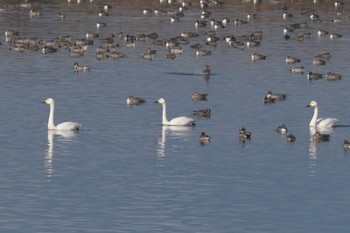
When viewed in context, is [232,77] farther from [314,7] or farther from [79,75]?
[314,7]

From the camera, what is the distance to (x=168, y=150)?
57.2 m

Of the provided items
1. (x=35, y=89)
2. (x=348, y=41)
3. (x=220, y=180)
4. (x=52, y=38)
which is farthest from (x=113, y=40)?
(x=220, y=180)

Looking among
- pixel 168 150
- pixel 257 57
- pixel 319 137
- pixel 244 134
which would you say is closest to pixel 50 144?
pixel 168 150

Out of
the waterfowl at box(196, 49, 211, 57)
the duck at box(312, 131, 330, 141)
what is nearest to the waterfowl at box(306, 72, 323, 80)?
the waterfowl at box(196, 49, 211, 57)

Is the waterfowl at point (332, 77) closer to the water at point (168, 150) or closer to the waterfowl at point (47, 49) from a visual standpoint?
the water at point (168, 150)

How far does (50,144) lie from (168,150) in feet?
17.4

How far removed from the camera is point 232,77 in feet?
276

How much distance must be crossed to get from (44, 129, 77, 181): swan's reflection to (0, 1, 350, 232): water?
41mm

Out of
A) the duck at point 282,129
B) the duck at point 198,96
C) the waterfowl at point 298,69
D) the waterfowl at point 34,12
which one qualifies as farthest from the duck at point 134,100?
the waterfowl at point 34,12

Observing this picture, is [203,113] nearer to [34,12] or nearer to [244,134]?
[244,134]

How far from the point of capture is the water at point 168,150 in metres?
44.8

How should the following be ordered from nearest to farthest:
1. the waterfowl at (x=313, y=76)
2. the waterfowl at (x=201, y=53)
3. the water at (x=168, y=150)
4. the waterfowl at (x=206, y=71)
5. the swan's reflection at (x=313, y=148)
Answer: the water at (x=168, y=150) → the swan's reflection at (x=313, y=148) → the waterfowl at (x=313, y=76) → the waterfowl at (x=206, y=71) → the waterfowl at (x=201, y=53)

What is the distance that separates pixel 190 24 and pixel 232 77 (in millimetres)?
37127

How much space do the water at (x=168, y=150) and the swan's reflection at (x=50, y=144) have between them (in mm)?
41
